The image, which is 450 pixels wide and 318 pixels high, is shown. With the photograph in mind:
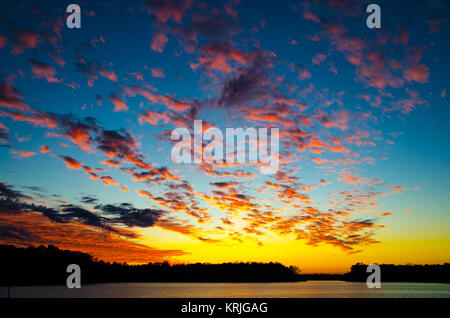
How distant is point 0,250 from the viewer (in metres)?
144
